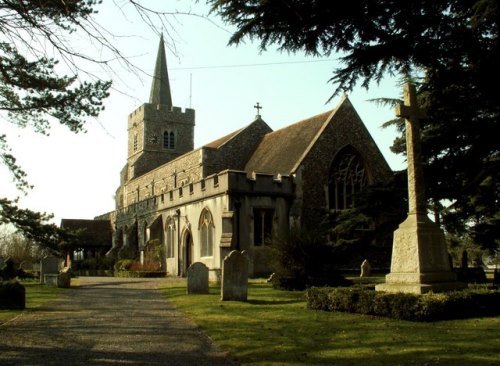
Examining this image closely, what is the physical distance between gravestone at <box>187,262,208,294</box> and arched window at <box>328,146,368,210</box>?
12.8 metres

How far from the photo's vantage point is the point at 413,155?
10.7 m

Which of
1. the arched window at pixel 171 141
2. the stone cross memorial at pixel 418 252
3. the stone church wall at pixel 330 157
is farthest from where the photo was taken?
the arched window at pixel 171 141

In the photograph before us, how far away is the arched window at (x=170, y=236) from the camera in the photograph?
30.9 m

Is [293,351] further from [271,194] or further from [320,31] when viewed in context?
[271,194]

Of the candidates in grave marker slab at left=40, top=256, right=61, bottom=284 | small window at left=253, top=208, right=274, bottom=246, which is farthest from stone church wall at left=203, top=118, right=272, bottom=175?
grave marker slab at left=40, top=256, right=61, bottom=284

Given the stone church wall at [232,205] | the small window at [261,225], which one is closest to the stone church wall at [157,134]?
the stone church wall at [232,205]

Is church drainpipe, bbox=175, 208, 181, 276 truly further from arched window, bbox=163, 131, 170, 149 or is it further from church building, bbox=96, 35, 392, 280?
arched window, bbox=163, 131, 170, 149

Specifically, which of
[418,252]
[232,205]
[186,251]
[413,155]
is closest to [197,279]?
[418,252]

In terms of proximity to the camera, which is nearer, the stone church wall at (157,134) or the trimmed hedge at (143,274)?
the trimmed hedge at (143,274)

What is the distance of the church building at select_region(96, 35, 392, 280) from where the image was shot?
81.0 feet

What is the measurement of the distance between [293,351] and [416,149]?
19.6ft

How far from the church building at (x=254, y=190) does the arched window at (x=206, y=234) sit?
0.17 feet

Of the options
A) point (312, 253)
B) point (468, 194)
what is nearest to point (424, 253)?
point (468, 194)

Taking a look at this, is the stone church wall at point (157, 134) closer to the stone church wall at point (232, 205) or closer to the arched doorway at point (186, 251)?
the arched doorway at point (186, 251)
